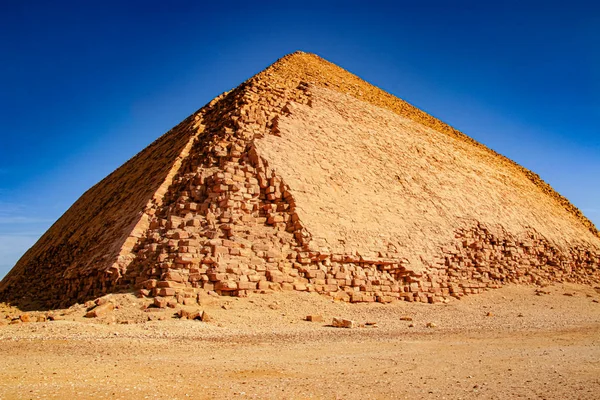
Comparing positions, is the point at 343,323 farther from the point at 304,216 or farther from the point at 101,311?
the point at 101,311

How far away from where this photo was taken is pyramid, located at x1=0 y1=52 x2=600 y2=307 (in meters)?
12.4

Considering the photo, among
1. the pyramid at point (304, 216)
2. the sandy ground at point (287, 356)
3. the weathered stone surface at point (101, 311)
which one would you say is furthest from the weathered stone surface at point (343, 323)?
the weathered stone surface at point (101, 311)

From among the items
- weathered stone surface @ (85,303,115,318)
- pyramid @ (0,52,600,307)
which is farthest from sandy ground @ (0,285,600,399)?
pyramid @ (0,52,600,307)

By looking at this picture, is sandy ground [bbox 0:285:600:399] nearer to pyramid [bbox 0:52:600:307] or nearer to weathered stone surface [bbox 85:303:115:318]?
weathered stone surface [bbox 85:303:115:318]

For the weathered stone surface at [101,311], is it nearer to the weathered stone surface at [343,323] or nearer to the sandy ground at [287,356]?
the sandy ground at [287,356]

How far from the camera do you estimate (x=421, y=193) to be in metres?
19.0

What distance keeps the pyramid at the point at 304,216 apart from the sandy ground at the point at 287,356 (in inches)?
55.7

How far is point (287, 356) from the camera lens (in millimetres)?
6461

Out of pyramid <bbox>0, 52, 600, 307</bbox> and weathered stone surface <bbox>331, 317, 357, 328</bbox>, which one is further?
pyramid <bbox>0, 52, 600, 307</bbox>

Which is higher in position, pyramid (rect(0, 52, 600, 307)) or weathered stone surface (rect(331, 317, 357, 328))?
pyramid (rect(0, 52, 600, 307))

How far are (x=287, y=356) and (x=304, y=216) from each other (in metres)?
7.47

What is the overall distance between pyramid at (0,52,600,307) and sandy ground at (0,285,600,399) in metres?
1.41

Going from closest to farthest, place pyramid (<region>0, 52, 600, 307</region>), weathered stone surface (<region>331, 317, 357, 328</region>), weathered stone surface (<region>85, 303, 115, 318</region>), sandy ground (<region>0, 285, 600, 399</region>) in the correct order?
sandy ground (<region>0, 285, 600, 399</region>)
weathered stone surface (<region>85, 303, 115, 318</region>)
weathered stone surface (<region>331, 317, 357, 328</region>)
pyramid (<region>0, 52, 600, 307</region>)

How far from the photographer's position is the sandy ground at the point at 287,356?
4512 mm
